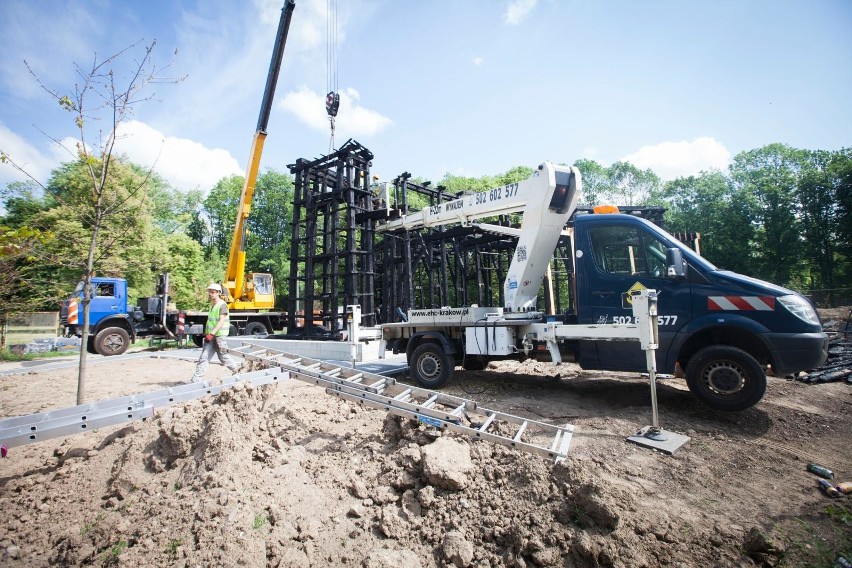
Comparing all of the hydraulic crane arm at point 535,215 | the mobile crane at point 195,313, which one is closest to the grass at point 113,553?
the hydraulic crane arm at point 535,215

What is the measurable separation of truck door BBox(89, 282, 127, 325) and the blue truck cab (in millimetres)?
14906

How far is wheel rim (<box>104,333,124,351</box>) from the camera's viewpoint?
12.8 m

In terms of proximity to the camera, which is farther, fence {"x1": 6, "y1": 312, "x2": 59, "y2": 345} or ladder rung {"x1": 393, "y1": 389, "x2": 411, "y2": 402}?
fence {"x1": 6, "y1": 312, "x2": 59, "y2": 345}

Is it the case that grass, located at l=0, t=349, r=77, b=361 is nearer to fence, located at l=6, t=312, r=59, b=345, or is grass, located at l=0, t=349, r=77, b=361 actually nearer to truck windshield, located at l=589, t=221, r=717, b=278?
fence, located at l=6, t=312, r=59, b=345

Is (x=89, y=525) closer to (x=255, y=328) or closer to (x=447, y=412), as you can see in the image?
(x=447, y=412)

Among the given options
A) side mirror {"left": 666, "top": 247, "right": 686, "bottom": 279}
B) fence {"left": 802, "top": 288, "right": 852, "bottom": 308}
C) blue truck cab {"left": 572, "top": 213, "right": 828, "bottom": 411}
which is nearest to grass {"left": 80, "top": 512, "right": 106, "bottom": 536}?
blue truck cab {"left": 572, "top": 213, "right": 828, "bottom": 411}

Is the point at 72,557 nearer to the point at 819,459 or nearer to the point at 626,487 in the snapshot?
the point at 626,487

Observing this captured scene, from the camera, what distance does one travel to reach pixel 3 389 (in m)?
7.20

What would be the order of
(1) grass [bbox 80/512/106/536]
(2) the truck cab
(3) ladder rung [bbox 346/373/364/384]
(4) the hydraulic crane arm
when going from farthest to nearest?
(2) the truck cab < (4) the hydraulic crane arm < (3) ladder rung [bbox 346/373/364/384] < (1) grass [bbox 80/512/106/536]

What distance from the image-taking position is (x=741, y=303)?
4863 mm

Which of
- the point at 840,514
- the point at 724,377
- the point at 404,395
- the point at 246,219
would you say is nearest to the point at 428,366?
the point at 404,395

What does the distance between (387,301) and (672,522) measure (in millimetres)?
13172

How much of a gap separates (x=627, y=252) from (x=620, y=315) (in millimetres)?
929

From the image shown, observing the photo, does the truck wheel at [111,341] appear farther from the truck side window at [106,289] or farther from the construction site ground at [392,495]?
the construction site ground at [392,495]
